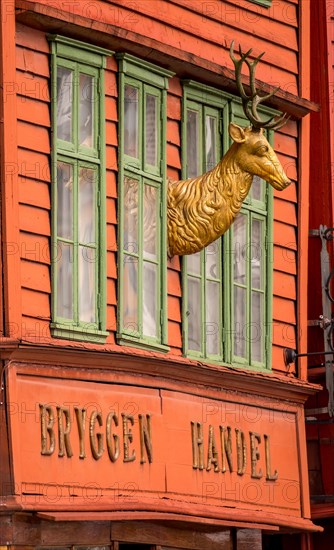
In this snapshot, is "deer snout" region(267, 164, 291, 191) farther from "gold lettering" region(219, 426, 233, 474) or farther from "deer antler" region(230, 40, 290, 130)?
"gold lettering" region(219, 426, 233, 474)

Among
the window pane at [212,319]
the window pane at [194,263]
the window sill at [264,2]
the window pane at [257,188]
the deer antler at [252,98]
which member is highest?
the window sill at [264,2]

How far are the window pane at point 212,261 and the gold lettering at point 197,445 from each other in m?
1.49

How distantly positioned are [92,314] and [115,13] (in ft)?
8.95

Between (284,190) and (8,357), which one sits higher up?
(284,190)

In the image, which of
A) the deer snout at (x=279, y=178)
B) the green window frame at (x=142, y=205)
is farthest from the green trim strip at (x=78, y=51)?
the deer snout at (x=279, y=178)

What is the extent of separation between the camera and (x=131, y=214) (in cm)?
1819

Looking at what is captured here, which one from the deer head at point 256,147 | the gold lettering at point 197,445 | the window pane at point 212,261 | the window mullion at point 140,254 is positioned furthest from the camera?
the window pane at point 212,261

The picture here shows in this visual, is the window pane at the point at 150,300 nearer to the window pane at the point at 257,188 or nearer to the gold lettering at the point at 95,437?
the gold lettering at the point at 95,437

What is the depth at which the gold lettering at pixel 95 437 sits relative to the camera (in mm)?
17250

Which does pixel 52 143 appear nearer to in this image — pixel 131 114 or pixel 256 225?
pixel 131 114

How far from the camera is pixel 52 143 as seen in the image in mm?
17281

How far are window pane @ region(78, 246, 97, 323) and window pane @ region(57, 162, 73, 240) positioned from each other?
0.76 feet

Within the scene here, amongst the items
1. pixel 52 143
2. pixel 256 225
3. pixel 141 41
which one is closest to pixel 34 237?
pixel 52 143

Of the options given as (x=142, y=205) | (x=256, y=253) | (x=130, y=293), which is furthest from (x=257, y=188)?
(x=130, y=293)
